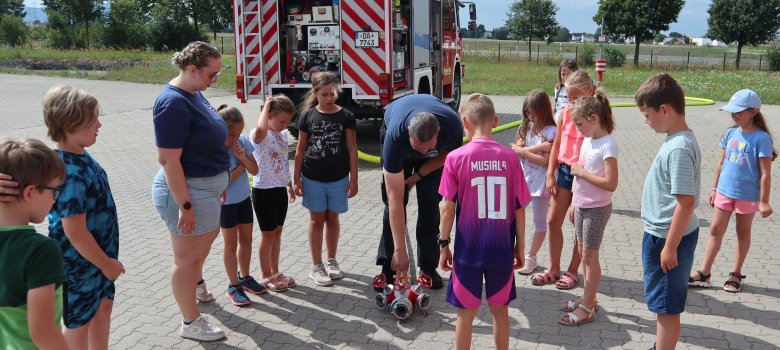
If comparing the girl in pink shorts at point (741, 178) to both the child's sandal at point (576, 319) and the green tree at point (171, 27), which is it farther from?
the green tree at point (171, 27)

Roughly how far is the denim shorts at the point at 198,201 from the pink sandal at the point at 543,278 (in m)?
2.53

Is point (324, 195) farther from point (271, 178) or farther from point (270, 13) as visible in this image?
point (270, 13)

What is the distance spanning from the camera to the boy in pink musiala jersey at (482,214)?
3340 mm

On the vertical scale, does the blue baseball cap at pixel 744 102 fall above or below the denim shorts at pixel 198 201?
above

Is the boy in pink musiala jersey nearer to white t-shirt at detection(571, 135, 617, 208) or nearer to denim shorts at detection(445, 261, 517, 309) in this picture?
denim shorts at detection(445, 261, 517, 309)

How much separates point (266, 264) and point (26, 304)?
9.02 feet

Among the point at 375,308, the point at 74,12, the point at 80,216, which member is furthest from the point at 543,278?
the point at 74,12

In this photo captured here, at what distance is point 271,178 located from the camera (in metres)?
4.71

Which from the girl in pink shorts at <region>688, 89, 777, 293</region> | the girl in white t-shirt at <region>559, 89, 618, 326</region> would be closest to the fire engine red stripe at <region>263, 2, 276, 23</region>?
the girl in white t-shirt at <region>559, 89, 618, 326</region>

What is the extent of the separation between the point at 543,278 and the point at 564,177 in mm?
852

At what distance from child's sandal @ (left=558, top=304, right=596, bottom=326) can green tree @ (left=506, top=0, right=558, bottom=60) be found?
4505 cm

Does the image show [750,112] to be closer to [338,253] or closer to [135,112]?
[338,253]

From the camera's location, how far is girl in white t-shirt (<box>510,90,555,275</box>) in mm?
4941

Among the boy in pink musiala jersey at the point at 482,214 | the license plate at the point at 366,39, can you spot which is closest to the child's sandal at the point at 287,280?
the boy in pink musiala jersey at the point at 482,214
